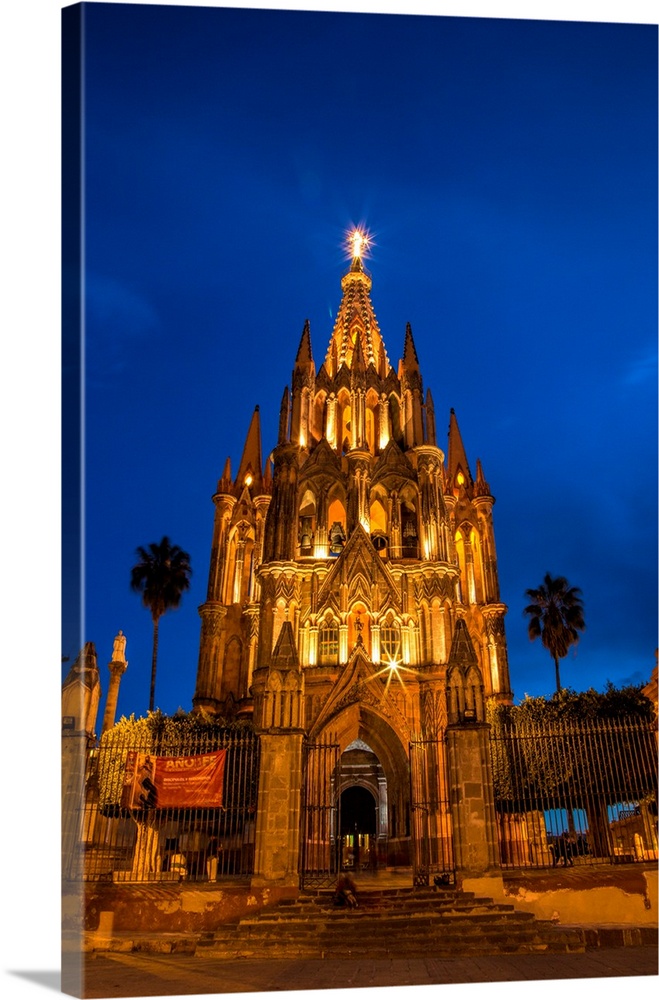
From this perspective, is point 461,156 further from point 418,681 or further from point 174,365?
point 174,365

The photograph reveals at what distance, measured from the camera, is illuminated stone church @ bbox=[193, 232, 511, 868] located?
3112 centimetres

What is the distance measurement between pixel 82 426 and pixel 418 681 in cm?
2480

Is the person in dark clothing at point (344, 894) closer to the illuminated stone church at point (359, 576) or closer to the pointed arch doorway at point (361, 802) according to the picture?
the illuminated stone church at point (359, 576)

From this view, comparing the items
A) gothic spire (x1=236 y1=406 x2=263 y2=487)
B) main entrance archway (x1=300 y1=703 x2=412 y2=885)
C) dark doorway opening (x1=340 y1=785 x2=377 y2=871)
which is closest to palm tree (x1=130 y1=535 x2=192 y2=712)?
gothic spire (x1=236 y1=406 x2=263 y2=487)

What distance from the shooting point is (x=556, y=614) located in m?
40.7

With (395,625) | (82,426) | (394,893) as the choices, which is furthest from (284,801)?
(395,625)

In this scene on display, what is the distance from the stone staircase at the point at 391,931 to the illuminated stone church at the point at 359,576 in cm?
1203

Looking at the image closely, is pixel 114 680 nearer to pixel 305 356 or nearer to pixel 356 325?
pixel 305 356

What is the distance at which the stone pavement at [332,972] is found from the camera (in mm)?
10398

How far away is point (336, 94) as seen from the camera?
553 inches

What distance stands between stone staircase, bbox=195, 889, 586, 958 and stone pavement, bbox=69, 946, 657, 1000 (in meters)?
0.47

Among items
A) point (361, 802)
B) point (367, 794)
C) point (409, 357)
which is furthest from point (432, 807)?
point (409, 357)

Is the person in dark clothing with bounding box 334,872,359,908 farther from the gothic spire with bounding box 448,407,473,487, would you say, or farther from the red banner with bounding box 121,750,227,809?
the gothic spire with bounding box 448,407,473,487

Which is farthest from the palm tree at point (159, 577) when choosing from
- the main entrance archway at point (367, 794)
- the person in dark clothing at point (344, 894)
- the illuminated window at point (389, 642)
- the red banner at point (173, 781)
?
the person in dark clothing at point (344, 894)
